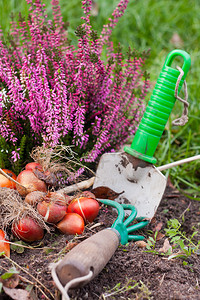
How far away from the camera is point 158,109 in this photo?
1.88 m

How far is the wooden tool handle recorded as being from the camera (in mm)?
1226

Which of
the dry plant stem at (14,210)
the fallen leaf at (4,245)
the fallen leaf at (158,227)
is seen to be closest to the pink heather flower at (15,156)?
the dry plant stem at (14,210)

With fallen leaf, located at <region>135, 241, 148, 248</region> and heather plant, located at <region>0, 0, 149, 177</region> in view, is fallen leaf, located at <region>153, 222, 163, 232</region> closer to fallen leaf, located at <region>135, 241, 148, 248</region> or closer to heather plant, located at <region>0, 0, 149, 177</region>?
fallen leaf, located at <region>135, 241, 148, 248</region>

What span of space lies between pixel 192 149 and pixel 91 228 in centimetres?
145

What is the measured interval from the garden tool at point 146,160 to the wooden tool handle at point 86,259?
556 millimetres

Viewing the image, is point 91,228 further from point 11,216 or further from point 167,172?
point 167,172

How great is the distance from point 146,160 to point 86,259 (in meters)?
0.79

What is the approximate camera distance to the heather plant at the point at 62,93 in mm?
1827

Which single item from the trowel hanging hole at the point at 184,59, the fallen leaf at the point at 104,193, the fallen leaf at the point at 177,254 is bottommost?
the fallen leaf at the point at 177,254

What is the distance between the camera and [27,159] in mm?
1997

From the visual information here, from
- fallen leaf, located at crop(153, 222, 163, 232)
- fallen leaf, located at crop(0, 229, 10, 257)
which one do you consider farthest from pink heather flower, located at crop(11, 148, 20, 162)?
fallen leaf, located at crop(153, 222, 163, 232)

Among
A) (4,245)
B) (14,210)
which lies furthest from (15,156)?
(4,245)

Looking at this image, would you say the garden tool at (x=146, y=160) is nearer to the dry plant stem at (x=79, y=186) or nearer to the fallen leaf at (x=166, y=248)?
the dry plant stem at (x=79, y=186)

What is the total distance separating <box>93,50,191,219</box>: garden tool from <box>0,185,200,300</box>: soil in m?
0.25
